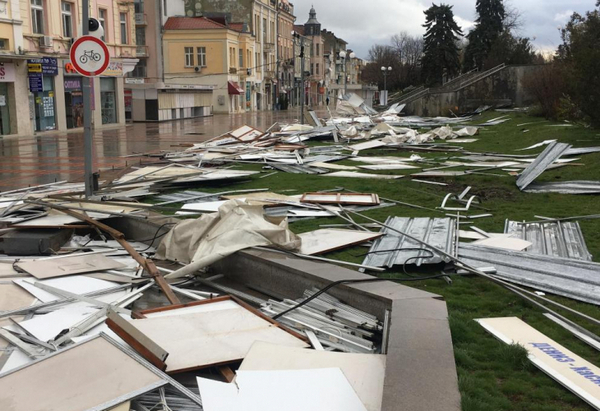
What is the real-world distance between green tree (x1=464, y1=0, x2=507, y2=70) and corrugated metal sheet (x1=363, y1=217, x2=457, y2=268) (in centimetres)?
6113

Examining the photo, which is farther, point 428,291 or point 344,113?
point 344,113

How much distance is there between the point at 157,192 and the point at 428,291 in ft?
22.7

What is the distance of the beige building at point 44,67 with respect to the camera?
108ft

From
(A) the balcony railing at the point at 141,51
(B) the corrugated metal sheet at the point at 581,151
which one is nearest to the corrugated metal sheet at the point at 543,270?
(B) the corrugated metal sheet at the point at 581,151

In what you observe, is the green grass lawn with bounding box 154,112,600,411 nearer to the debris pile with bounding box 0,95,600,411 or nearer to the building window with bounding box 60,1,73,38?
the debris pile with bounding box 0,95,600,411

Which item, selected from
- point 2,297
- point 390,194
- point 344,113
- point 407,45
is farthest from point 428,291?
point 407,45

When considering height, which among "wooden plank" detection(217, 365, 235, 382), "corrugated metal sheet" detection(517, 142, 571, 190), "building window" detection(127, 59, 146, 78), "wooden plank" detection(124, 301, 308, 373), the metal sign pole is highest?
"building window" detection(127, 59, 146, 78)

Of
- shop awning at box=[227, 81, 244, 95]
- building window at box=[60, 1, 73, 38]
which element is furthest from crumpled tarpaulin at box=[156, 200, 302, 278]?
shop awning at box=[227, 81, 244, 95]

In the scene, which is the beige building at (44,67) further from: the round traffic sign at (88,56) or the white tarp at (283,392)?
the white tarp at (283,392)

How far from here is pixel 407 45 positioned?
103000mm

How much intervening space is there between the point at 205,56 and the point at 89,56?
59.0m

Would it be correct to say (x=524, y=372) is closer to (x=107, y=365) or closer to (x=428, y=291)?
(x=428, y=291)

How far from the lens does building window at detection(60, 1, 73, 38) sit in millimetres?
38844

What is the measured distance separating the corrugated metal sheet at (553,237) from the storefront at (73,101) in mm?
35497
